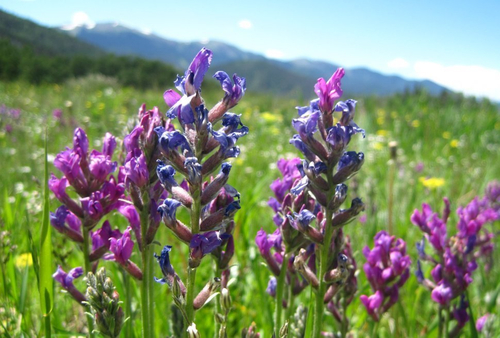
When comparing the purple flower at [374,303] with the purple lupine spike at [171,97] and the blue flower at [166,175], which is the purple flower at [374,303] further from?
the purple lupine spike at [171,97]

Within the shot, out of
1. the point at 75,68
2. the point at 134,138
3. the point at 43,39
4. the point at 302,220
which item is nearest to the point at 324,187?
the point at 302,220

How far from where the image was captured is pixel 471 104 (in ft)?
44.6

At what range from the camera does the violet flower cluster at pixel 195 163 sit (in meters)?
1.09

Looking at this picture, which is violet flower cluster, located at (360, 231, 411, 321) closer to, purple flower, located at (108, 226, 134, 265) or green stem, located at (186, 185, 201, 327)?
green stem, located at (186, 185, 201, 327)

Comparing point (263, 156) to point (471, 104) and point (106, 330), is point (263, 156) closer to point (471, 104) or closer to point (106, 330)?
point (106, 330)

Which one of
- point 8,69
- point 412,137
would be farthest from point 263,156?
point 8,69

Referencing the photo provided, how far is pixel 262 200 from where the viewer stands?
4535 mm

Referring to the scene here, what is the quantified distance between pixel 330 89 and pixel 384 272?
878 mm

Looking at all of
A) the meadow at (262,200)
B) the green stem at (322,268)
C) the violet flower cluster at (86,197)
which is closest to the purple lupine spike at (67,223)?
the violet flower cluster at (86,197)

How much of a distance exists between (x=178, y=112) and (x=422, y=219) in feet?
4.79

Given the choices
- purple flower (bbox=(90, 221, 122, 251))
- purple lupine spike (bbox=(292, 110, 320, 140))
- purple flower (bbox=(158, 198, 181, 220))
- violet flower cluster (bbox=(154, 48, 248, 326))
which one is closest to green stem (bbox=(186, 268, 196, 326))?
violet flower cluster (bbox=(154, 48, 248, 326))

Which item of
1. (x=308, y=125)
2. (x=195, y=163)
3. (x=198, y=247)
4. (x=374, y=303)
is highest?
(x=308, y=125)

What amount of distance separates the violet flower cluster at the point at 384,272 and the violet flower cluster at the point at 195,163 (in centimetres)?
83

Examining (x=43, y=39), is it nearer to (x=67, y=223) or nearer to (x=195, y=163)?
(x=67, y=223)
